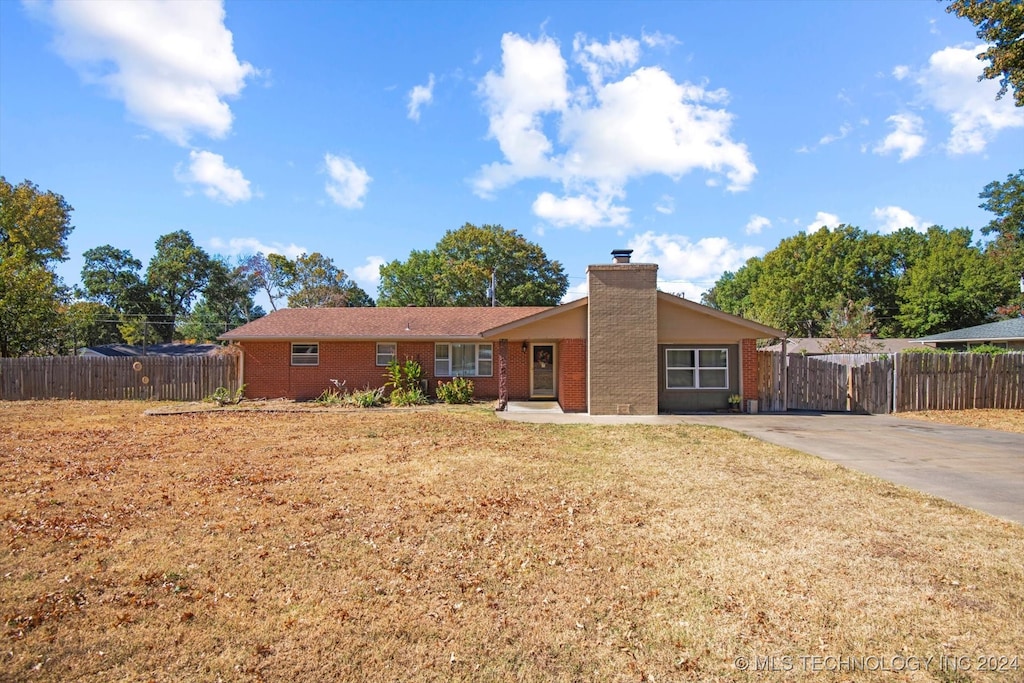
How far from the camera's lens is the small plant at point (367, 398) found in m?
18.9

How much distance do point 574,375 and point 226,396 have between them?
12.7 metres

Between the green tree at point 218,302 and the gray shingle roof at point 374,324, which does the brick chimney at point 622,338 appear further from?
the green tree at point 218,302

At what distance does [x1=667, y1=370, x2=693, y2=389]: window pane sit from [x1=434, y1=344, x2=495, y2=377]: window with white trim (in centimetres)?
681

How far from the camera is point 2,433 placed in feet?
41.1

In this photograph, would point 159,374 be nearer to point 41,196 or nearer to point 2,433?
point 2,433

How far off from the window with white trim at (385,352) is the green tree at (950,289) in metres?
45.8

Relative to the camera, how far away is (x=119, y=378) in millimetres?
21547

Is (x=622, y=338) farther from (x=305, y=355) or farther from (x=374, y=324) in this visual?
(x=305, y=355)

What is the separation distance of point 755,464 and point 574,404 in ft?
28.1

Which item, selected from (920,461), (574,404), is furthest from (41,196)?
(920,461)

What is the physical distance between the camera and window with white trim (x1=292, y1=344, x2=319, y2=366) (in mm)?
21406

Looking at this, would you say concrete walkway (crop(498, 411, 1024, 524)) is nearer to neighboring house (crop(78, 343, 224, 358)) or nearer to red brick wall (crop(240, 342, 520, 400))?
red brick wall (crop(240, 342, 520, 400))

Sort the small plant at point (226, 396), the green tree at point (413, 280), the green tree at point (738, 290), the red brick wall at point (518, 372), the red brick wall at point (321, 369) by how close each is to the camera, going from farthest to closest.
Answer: the green tree at point (738, 290)
the green tree at point (413, 280)
the red brick wall at point (321, 369)
the red brick wall at point (518, 372)
the small plant at point (226, 396)

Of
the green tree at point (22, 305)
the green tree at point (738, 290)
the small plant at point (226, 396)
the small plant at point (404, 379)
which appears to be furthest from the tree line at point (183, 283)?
the green tree at point (738, 290)
